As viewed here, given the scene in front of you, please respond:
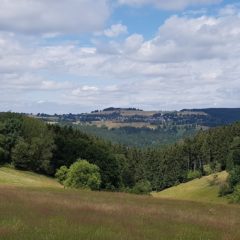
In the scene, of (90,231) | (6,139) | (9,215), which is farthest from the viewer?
(6,139)

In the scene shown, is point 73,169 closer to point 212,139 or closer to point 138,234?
point 138,234

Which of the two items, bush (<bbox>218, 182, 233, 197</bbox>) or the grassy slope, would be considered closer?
bush (<bbox>218, 182, 233, 197</bbox>)

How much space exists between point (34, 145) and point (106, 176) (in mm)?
21079

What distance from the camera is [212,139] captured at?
189125 mm

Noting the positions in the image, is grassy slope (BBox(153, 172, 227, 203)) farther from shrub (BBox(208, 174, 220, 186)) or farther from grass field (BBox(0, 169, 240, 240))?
grass field (BBox(0, 169, 240, 240))

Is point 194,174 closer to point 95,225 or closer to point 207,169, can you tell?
point 207,169

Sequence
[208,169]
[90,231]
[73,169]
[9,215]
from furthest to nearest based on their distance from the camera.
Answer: [208,169] < [73,169] < [9,215] < [90,231]

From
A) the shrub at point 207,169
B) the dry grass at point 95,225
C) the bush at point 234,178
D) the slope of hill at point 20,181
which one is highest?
the dry grass at point 95,225

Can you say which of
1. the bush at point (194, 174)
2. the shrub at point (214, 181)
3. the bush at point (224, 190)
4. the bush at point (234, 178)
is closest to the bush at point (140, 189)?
the shrub at point (214, 181)

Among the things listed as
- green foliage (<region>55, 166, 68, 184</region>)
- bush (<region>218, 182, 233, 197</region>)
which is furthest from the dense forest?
bush (<region>218, 182, 233, 197</region>)

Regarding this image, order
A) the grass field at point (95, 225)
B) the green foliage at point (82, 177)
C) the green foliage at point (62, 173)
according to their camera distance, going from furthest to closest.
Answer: the green foliage at point (62, 173), the green foliage at point (82, 177), the grass field at point (95, 225)

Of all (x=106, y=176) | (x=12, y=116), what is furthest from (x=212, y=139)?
(x=12, y=116)

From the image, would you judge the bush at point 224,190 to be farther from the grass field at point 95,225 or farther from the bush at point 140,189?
the grass field at point 95,225

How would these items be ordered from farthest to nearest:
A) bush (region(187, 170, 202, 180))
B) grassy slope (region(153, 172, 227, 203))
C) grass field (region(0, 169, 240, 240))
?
1. bush (region(187, 170, 202, 180))
2. grassy slope (region(153, 172, 227, 203))
3. grass field (region(0, 169, 240, 240))
